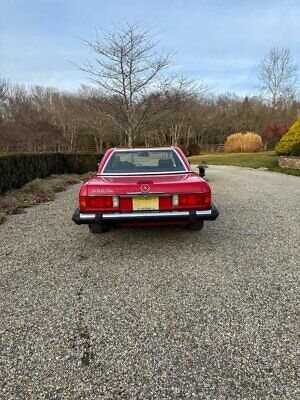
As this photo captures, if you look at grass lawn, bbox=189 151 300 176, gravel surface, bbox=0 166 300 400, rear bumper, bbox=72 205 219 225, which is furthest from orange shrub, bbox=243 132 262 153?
rear bumper, bbox=72 205 219 225

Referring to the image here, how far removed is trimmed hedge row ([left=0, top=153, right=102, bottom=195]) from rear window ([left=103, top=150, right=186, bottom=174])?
14.4 ft

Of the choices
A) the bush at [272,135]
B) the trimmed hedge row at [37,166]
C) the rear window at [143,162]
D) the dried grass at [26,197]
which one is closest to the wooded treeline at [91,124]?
the bush at [272,135]

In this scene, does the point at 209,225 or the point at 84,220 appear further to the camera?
the point at 209,225

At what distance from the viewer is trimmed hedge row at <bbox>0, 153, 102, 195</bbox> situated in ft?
25.3

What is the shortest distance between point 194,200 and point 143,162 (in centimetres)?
135

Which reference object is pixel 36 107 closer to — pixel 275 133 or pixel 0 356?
pixel 275 133

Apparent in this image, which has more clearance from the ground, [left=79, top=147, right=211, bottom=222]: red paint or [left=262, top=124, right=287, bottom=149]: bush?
[left=262, top=124, right=287, bottom=149]: bush

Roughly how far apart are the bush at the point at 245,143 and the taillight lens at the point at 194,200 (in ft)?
120

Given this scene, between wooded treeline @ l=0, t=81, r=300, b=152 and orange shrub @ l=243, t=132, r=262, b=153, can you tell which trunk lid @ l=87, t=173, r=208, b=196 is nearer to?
wooded treeline @ l=0, t=81, r=300, b=152

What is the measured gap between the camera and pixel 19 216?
5.74m

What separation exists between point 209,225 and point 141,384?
3.34 m

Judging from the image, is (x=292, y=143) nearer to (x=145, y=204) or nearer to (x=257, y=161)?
(x=257, y=161)

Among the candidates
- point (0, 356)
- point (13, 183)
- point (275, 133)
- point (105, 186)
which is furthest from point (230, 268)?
point (275, 133)

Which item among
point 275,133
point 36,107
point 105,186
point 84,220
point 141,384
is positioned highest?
point 36,107
